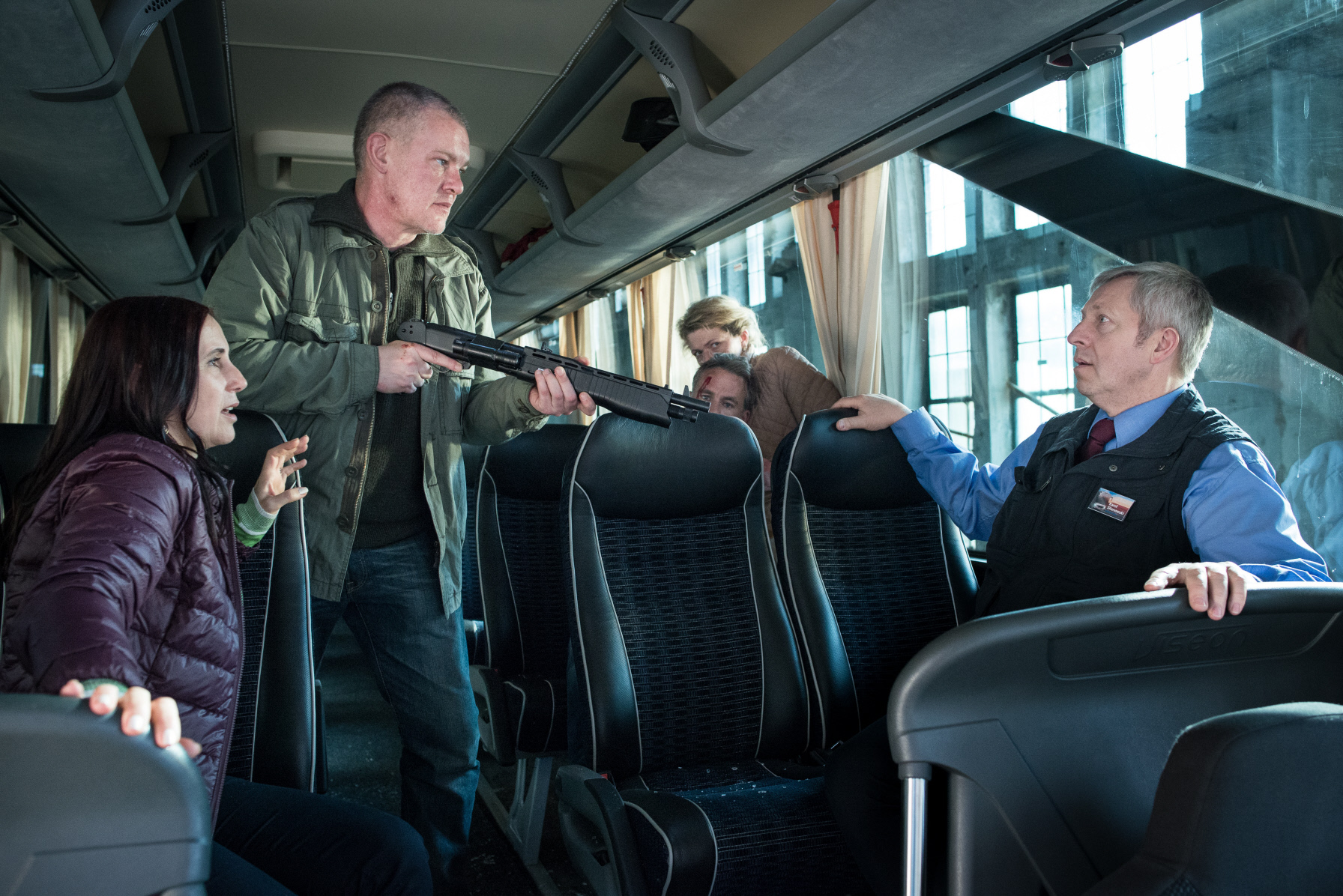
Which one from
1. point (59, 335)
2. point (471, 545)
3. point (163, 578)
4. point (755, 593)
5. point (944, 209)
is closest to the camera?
point (163, 578)

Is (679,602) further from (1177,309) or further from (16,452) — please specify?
(16,452)

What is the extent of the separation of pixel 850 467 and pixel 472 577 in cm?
200

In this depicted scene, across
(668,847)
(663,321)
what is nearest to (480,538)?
(668,847)

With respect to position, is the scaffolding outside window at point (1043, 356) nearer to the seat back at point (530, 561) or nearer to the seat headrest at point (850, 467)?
the seat headrest at point (850, 467)

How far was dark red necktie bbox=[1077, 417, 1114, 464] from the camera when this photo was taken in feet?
6.89

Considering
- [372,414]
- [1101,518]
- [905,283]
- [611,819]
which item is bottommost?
[611,819]

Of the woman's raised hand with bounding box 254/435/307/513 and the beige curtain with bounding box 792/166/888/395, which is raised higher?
the beige curtain with bounding box 792/166/888/395

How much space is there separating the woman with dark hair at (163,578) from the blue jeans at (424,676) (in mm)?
553

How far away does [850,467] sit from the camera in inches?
95.0

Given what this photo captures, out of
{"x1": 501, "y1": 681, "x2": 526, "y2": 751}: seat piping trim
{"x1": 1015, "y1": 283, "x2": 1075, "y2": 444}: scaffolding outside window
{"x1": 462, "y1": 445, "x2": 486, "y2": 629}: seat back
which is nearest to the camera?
{"x1": 501, "y1": 681, "x2": 526, "y2": 751}: seat piping trim

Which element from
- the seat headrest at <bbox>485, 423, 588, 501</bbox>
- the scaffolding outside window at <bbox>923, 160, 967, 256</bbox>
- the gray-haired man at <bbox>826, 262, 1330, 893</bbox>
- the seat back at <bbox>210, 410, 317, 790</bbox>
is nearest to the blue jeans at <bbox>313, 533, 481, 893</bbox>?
the seat back at <bbox>210, 410, 317, 790</bbox>

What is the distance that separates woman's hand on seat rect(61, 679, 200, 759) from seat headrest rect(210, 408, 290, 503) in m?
1.06

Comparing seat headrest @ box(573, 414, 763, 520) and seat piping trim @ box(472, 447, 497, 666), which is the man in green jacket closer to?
seat headrest @ box(573, 414, 763, 520)

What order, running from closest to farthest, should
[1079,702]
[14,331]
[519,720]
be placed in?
[1079,702] < [519,720] < [14,331]
